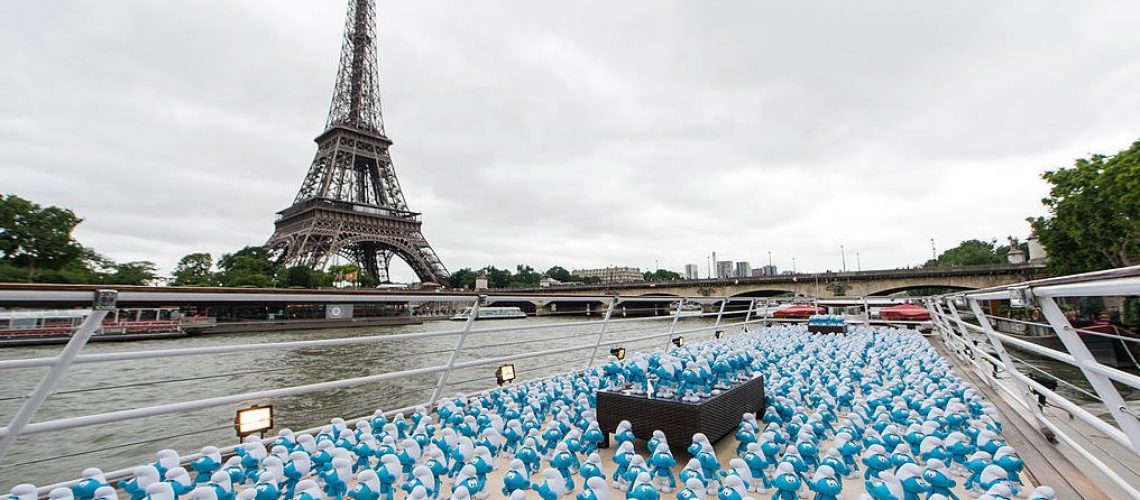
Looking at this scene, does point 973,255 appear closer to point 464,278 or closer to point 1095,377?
point 464,278

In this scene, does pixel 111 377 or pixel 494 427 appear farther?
pixel 111 377

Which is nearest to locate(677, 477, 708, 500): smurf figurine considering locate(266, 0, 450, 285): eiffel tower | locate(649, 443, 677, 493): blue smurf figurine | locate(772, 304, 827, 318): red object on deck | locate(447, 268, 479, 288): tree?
locate(649, 443, 677, 493): blue smurf figurine

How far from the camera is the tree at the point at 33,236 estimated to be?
25.7m

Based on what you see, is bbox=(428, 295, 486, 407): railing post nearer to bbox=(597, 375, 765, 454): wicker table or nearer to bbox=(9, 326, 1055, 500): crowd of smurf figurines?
bbox=(9, 326, 1055, 500): crowd of smurf figurines

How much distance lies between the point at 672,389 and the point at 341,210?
39.7 metres

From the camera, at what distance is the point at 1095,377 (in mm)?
1588

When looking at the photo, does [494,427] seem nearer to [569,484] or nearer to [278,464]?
[569,484]

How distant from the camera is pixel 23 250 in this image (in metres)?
26.3

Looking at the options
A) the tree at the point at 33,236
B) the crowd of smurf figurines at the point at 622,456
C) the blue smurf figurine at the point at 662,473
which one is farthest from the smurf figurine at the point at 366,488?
the tree at the point at 33,236

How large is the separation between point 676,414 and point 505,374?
1955 mm

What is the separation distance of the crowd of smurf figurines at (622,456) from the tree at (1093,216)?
17850mm

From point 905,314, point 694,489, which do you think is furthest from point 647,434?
point 905,314

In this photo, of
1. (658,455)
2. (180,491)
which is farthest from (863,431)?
(180,491)

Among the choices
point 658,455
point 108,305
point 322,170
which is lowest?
point 658,455
